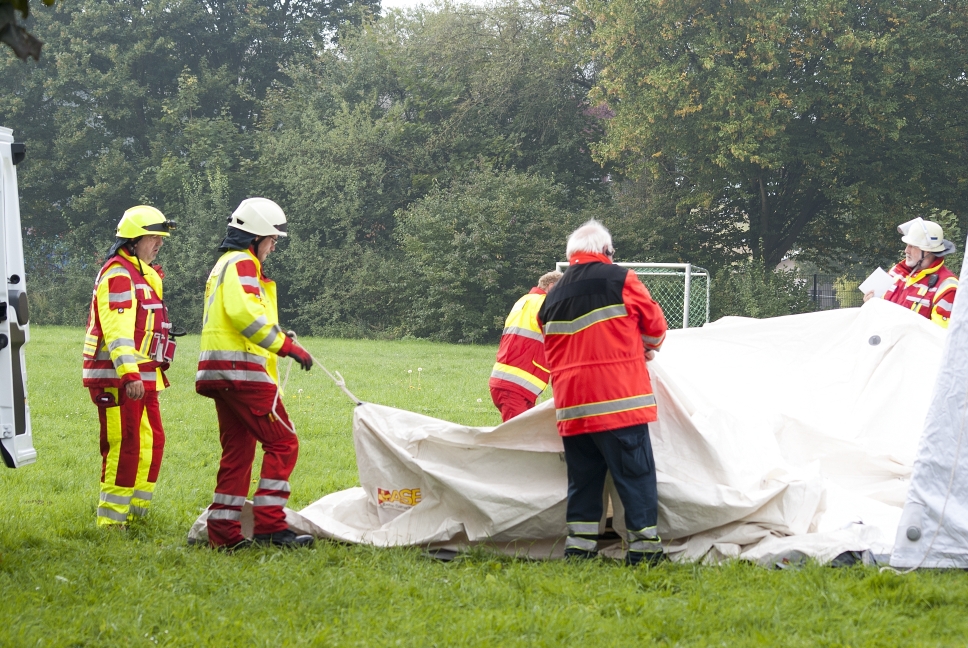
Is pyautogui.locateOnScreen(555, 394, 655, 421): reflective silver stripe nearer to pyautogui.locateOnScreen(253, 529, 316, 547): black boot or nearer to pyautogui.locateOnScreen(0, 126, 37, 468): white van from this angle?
pyautogui.locateOnScreen(253, 529, 316, 547): black boot

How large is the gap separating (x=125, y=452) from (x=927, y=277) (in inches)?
263

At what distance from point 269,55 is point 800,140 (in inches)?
826

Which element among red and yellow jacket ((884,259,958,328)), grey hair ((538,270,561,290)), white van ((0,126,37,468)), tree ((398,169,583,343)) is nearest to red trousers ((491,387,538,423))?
grey hair ((538,270,561,290))

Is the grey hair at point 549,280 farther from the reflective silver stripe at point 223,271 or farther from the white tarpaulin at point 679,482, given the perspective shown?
the reflective silver stripe at point 223,271

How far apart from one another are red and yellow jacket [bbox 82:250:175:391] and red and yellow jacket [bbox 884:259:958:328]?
616 cm

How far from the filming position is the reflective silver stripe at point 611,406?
5.14 m

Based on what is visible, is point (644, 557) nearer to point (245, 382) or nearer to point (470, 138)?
point (245, 382)

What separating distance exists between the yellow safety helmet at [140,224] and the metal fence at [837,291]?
859 inches

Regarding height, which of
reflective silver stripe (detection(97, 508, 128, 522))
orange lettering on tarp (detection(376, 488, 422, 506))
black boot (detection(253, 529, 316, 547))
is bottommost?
reflective silver stripe (detection(97, 508, 128, 522))

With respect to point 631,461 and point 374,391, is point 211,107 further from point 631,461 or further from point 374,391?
point 631,461

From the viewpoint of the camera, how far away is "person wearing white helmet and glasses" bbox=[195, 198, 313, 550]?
550cm

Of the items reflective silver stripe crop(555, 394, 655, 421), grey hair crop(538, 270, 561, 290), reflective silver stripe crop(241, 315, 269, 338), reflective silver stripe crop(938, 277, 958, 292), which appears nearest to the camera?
reflective silver stripe crop(555, 394, 655, 421)

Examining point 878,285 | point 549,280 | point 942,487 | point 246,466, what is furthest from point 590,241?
point 878,285

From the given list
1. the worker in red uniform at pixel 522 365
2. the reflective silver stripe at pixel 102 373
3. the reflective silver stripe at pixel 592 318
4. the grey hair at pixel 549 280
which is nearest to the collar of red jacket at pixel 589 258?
the reflective silver stripe at pixel 592 318
